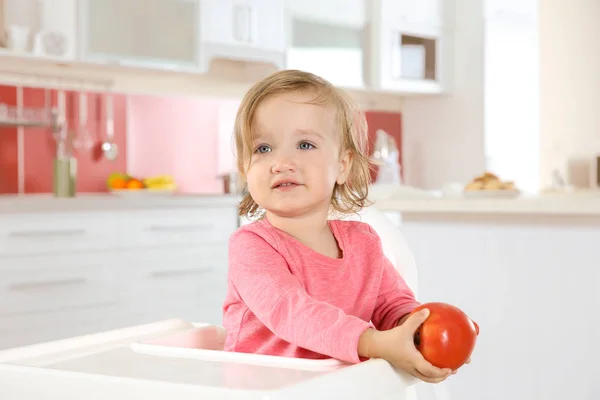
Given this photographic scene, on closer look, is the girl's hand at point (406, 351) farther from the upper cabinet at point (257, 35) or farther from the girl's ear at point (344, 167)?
the upper cabinet at point (257, 35)

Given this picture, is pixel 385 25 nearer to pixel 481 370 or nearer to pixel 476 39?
pixel 476 39

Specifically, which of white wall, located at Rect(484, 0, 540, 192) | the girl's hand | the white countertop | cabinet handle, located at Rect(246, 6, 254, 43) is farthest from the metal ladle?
the girl's hand

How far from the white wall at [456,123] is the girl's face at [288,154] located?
13.7 ft

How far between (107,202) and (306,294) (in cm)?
245

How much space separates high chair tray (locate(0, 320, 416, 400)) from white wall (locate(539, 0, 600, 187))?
5.19m

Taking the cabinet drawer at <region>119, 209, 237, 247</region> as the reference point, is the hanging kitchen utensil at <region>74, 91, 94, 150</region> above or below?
above

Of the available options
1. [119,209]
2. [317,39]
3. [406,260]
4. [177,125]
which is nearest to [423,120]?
[317,39]

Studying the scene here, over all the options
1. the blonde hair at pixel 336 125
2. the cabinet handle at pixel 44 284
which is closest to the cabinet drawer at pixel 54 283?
the cabinet handle at pixel 44 284

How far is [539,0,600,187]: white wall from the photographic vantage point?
5891mm

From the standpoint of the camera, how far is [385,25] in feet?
15.9

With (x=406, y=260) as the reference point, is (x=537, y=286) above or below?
below

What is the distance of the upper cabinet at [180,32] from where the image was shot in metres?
3.58

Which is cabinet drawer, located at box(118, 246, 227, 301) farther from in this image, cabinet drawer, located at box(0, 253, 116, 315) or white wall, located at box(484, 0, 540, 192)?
white wall, located at box(484, 0, 540, 192)

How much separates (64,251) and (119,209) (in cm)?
28
